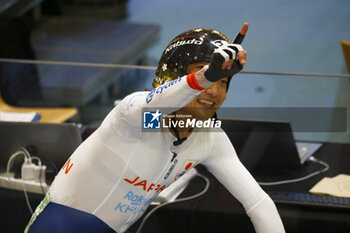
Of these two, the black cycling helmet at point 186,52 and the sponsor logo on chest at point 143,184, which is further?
the sponsor logo on chest at point 143,184

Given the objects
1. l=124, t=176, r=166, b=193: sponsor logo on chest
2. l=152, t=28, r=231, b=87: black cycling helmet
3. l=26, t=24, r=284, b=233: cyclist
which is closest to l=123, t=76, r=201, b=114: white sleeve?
l=26, t=24, r=284, b=233: cyclist

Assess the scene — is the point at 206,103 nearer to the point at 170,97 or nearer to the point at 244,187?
the point at 170,97

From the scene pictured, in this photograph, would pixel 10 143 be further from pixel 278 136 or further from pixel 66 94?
pixel 66 94

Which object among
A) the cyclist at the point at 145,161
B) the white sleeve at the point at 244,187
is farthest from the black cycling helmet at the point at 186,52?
the white sleeve at the point at 244,187

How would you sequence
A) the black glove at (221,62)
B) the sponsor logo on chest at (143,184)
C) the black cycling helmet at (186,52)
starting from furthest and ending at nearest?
1. the sponsor logo on chest at (143,184)
2. the black cycling helmet at (186,52)
3. the black glove at (221,62)

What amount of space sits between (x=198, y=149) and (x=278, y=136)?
2.18ft

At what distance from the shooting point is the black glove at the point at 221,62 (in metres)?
1.35

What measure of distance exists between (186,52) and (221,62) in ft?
0.88

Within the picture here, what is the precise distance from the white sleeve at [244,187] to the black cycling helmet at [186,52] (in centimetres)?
27

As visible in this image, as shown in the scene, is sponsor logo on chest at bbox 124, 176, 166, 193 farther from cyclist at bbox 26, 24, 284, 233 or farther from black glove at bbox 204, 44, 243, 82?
black glove at bbox 204, 44, 243, 82

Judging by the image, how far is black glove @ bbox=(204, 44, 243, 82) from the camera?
53.3 inches

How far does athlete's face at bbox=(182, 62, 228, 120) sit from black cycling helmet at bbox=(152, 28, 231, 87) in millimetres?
22

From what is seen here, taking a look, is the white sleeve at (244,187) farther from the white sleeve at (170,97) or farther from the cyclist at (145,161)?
the white sleeve at (170,97)

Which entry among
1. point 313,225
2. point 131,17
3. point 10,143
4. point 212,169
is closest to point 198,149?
point 212,169
